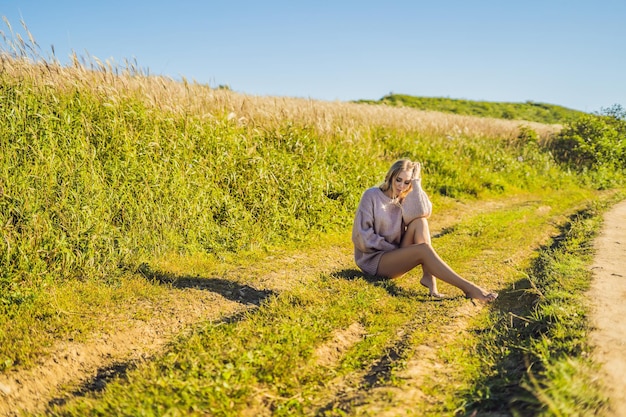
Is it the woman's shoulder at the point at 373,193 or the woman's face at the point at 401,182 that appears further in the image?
the woman's shoulder at the point at 373,193

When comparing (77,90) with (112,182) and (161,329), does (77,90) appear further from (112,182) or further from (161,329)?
(161,329)

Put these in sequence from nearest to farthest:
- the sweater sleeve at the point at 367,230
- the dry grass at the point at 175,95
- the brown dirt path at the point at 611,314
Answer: the brown dirt path at the point at 611,314, the sweater sleeve at the point at 367,230, the dry grass at the point at 175,95

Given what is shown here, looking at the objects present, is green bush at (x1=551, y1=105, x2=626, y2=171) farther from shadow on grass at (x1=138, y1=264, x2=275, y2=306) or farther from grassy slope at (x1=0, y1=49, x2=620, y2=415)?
shadow on grass at (x1=138, y1=264, x2=275, y2=306)

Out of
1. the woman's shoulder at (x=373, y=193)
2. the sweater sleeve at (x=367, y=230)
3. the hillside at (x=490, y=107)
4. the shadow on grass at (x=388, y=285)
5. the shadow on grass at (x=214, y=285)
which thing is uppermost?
the hillside at (x=490, y=107)

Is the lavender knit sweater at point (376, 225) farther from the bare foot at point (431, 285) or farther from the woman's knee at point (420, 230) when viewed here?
the bare foot at point (431, 285)

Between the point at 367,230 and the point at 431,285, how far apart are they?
33.9 inches

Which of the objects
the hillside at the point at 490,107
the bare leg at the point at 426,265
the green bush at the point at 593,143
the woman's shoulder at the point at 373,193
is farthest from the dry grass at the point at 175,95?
the hillside at the point at 490,107

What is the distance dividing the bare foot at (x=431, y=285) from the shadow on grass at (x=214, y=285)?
5.08 feet

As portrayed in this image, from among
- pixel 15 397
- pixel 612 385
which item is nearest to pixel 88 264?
pixel 15 397

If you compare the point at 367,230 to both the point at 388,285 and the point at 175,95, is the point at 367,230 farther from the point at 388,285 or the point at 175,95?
the point at 175,95

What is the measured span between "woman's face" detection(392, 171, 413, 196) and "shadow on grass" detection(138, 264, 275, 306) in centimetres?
167

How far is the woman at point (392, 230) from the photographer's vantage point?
5.54 m

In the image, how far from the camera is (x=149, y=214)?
641 centimetres

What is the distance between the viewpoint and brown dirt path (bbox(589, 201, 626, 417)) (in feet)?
9.94
